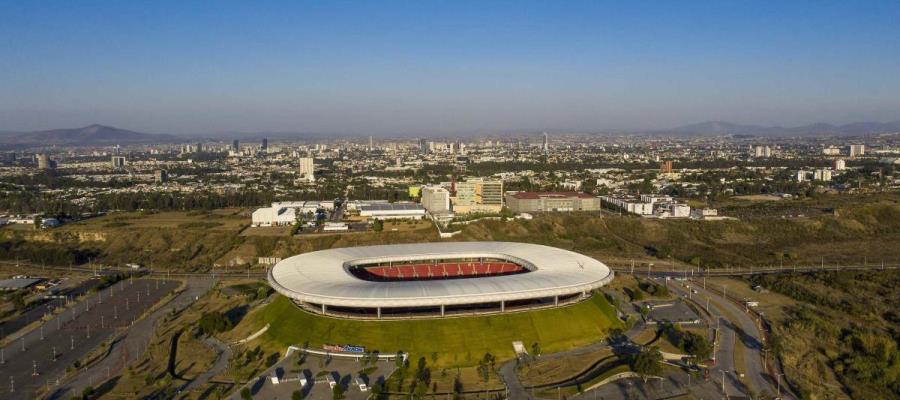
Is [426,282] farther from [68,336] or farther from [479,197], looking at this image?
[479,197]

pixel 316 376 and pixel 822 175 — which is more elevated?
pixel 822 175

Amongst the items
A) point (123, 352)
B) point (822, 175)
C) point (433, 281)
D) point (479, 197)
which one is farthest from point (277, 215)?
point (822, 175)

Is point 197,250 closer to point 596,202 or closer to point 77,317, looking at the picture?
point 77,317

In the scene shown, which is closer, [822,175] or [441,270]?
[441,270]

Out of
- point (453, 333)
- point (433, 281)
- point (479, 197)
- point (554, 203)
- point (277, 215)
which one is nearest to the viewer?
point (453, 333)

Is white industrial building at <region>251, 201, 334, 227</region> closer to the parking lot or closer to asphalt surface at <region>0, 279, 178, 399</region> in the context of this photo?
Answer: asphalt surface at <region>0, 279, 178, 399</region>

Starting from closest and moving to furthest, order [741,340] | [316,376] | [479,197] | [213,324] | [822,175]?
[316,376], [741,340], [213,324], [479,197], [822,175]

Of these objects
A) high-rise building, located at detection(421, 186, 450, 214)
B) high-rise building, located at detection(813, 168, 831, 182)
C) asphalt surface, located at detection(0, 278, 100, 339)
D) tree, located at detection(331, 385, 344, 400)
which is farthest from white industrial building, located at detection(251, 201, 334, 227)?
high-rise building, located at detection(813, 168, 831, 182)
